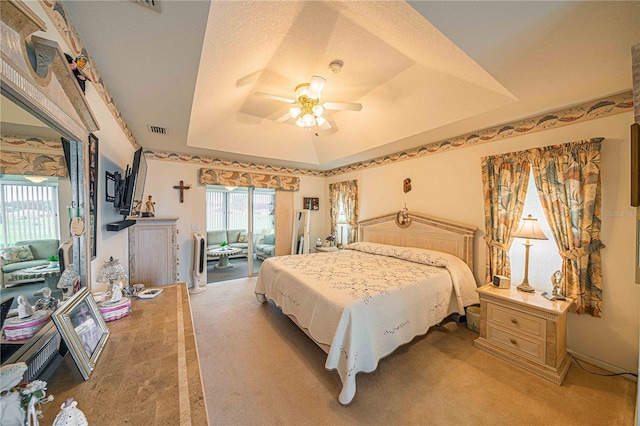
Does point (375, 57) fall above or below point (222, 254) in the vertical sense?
above

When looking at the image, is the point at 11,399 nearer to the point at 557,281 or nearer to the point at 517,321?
the point at 517,321

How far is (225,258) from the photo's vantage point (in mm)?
5953

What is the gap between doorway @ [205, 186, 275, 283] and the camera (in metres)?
5.14

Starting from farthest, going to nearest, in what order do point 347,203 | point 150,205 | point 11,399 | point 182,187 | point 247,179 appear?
point 347,203, point 247,179, point 182,187, point 150,205, point 11,399

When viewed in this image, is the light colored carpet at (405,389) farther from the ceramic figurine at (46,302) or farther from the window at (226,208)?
the window at (226,208)

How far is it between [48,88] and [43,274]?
0.75 metres

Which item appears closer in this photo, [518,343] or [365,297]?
[365,297]

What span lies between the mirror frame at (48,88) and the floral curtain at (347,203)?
4230 millimetres

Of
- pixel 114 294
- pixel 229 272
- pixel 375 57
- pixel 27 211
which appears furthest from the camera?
pixel 229 272

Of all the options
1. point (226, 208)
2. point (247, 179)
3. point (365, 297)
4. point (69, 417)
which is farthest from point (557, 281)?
point (226, 208)

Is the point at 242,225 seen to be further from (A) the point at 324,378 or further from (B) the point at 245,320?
(A) the point at 324,378

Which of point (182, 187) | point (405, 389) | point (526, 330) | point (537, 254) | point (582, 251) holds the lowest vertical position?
point (405, 389)

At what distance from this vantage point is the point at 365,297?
1.98 meters

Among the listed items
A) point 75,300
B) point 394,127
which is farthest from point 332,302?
point 394,127
